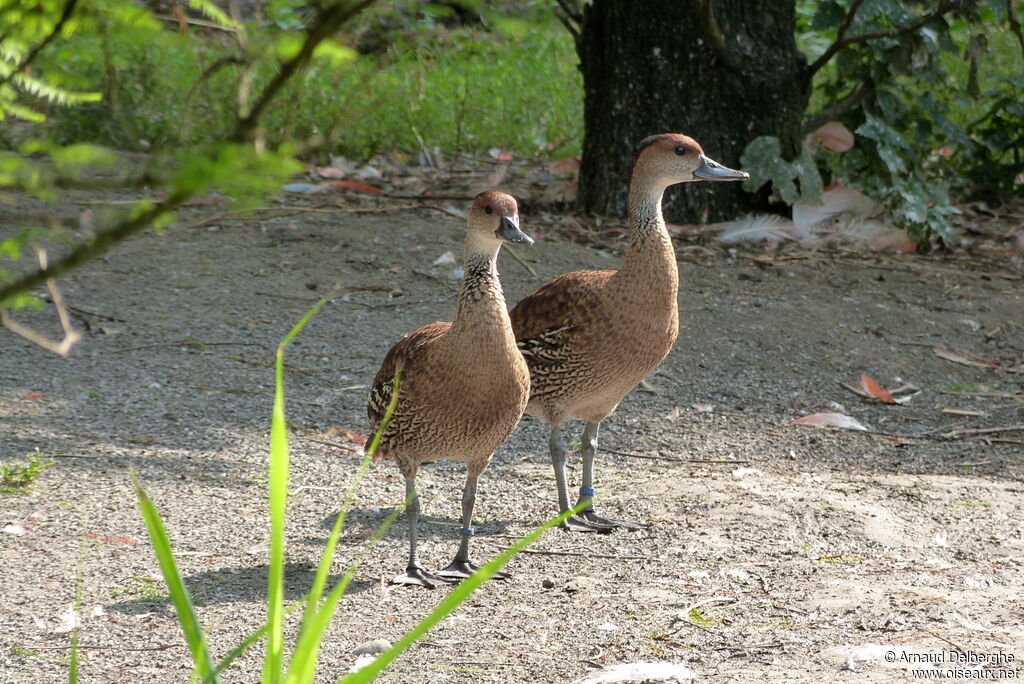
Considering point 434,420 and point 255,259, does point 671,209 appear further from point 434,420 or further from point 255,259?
point 434,420

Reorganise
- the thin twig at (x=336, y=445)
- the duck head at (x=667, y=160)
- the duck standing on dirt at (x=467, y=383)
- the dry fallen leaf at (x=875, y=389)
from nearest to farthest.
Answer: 1. the duck standing on dirt at (x=467, y=383)
2. the duck head at (x=667, y=160)
3. the thin twig at (x=336, y=445)
4. the dry fallen leaf at (x=875, y=389)

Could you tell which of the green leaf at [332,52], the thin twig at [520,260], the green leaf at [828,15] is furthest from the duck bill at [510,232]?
the green leaf at [828,15]

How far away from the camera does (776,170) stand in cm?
786

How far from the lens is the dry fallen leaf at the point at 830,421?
5.81 m

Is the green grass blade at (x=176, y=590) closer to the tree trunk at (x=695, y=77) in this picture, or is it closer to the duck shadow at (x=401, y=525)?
the duck shadow at (x=401, y=525)

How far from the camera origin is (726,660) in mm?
3373

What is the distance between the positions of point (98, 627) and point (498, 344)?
1.58 m

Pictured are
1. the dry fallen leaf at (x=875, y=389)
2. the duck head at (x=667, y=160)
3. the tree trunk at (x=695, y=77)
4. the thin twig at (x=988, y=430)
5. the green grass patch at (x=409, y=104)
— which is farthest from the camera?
the green grass patch at (x=409, y=104)

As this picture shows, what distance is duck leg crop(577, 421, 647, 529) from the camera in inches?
187

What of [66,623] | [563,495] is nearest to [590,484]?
[563,495]

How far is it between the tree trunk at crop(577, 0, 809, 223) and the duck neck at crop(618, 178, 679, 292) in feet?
10.5

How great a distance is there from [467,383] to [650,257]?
1203 millimetres

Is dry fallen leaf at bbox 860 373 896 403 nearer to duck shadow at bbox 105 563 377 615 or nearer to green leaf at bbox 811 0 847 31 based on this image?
green leaf at bbox 811 0 847 31

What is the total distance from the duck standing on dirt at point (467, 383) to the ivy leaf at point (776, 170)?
13.2 ft
